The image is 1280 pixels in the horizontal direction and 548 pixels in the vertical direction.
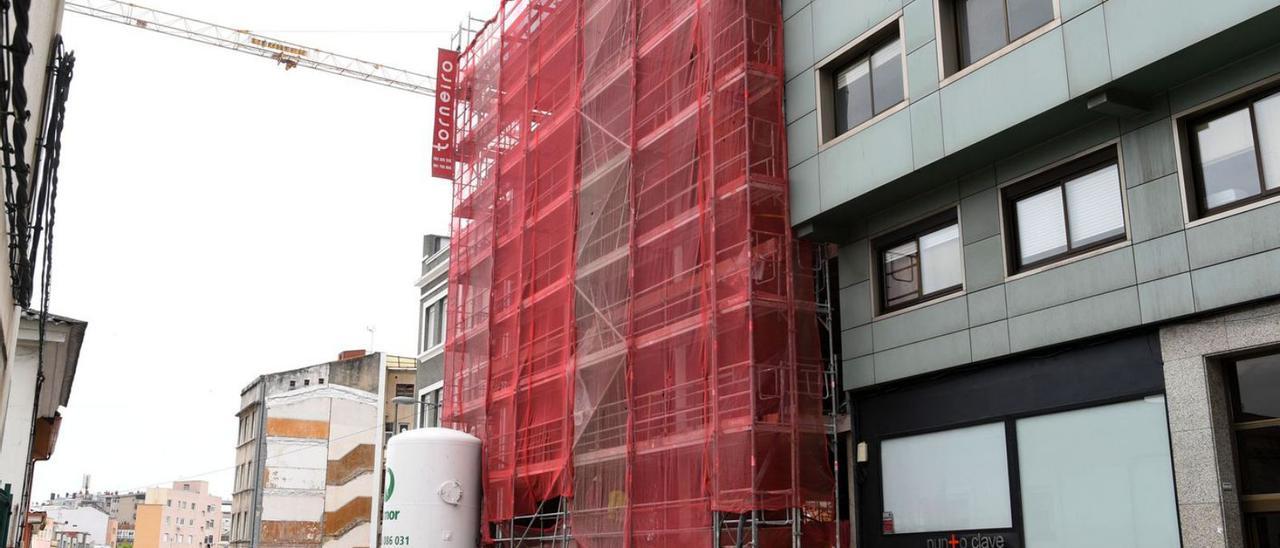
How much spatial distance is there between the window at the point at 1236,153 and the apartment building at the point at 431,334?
79.2 feet

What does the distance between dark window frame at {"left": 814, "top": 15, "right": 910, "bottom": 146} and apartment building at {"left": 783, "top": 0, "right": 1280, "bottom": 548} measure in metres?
0.05

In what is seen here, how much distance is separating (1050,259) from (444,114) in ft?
69.8

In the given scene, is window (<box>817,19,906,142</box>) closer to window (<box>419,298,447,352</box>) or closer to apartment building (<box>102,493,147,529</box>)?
window (<box>419,298,447,352</box>)

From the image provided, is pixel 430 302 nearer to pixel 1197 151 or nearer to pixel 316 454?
pixel 1197 151

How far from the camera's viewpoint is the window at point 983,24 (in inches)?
607

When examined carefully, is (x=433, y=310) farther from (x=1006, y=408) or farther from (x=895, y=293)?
(x=1006, y=408)

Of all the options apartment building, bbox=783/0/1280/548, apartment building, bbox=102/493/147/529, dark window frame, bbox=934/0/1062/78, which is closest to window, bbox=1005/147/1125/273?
apartment building, bbox=783/0/1280/548

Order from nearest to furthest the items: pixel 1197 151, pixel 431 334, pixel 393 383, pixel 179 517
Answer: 1. pixel 1197 151
2. pixel 431 334
3. pixel 393 383
4. pixel 179 517

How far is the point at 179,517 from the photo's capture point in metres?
135

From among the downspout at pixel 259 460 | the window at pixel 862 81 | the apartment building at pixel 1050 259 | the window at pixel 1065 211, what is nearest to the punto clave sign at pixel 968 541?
the apartment building at pixel 1050 259

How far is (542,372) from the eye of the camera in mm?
24766

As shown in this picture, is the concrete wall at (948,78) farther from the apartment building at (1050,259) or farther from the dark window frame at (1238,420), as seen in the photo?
the dark window frame at (1238,420)

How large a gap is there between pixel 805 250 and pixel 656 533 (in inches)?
218

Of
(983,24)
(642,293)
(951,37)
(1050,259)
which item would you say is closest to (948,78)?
(951,37)
